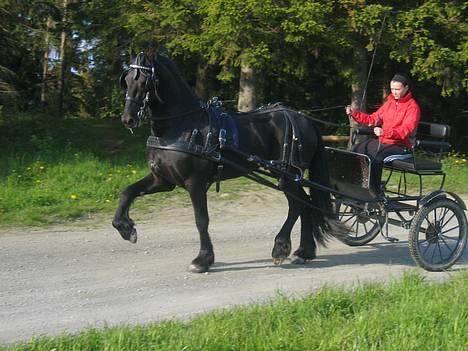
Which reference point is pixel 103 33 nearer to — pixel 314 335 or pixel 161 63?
pixel 161 63

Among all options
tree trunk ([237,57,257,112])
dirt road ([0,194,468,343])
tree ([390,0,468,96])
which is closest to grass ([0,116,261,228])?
dirt road ([0,194,468,343])

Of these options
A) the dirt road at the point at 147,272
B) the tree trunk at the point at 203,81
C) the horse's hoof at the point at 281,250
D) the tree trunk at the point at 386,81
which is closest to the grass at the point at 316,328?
the dirt road at the point at 147,272

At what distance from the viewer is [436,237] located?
775cm

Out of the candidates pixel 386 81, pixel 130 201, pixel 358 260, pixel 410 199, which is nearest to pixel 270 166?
pixel 130 201

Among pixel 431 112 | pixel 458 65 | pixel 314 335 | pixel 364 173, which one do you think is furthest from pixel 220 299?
pixel 431 112

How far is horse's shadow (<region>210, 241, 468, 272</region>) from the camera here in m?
7.36

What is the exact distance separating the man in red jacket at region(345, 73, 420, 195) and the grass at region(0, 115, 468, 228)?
381 cm

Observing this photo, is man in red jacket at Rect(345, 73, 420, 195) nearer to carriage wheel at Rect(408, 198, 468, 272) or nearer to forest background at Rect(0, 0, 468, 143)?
carriage wheel at Rect(408, 198, 468, 272)

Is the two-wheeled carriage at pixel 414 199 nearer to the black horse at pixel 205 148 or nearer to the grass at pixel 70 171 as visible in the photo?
the black horse at pixel 205 148

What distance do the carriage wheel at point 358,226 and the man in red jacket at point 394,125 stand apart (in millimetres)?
401

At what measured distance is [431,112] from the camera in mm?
21641

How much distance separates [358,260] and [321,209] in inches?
32.5

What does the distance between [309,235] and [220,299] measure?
6.36 feet

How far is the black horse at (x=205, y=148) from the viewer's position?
21.5 ft
